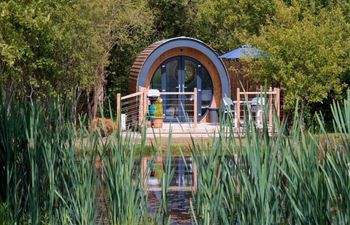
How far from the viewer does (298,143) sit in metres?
4.69

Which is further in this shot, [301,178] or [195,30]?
[195,30]

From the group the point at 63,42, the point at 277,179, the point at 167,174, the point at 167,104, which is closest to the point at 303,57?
the point at 167,104

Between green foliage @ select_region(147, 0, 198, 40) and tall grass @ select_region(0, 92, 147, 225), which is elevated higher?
green foliage @ select_region(147, 0, 198, 40)

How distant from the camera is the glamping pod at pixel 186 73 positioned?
19.8 m

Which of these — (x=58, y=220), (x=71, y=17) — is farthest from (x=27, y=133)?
(x=71, y=17)

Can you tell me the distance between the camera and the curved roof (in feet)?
63.3

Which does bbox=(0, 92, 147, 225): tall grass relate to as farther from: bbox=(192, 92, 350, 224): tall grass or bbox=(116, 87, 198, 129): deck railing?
bbox=(116, 87, 198, 129): deck railing

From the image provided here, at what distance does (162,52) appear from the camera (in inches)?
771

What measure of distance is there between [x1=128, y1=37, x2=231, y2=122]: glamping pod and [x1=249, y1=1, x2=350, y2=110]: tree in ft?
6.73

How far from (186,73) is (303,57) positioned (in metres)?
4.17

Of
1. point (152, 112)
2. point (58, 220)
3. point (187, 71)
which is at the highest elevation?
point (187, 71)

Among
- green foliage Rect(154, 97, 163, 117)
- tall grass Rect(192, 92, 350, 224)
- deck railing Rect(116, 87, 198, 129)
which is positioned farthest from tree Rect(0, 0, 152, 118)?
tall grass Rect(192, 92, 350, 224)

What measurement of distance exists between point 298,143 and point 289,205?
39 cm

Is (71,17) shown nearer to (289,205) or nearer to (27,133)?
(27,133)
